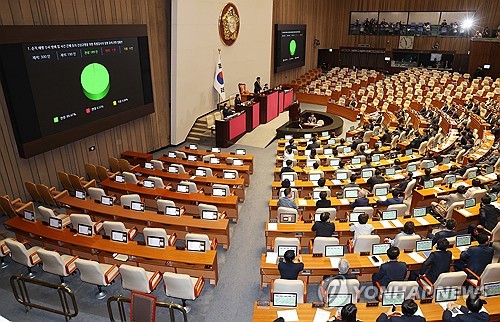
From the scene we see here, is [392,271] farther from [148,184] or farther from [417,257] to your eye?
[148,184]

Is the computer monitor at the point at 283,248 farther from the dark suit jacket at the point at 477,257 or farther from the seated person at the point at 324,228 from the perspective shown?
the dark suit jacket at the point at 477,257

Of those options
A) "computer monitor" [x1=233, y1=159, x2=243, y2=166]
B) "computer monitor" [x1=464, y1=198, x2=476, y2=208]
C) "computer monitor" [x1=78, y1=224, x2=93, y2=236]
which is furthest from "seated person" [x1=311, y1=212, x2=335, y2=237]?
"computer monitor" [x1=233, y1=159, x2=243, y2=166]

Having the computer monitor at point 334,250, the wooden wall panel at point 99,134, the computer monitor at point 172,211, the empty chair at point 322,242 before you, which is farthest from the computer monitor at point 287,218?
the wooden wall panel at point 99,134

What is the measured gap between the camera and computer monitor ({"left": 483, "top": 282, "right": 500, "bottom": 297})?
6134mm

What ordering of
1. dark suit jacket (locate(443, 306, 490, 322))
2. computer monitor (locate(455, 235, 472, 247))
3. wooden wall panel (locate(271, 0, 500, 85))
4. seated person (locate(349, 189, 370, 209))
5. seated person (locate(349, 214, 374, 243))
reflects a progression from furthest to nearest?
wooden wall panel (locate(271, 0, 500, 85)) < seated person (locate(349, 189, 370, 209)) < seated person (locate(349, 214, 374, 243)) < computer monitor (locate(455, 235, 472, 247)) < dark suit jacket (locate(443, 306, 490, 322))

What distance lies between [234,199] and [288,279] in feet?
12.2

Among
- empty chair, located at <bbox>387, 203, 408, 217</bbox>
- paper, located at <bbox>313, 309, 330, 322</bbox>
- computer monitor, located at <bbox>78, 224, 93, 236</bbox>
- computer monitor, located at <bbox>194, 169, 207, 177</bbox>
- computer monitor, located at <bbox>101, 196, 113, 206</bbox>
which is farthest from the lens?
computer monitor, located at <bbox>194, 169, 207, 177</bbox>

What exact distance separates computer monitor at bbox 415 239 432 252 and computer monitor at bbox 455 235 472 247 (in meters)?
0.61

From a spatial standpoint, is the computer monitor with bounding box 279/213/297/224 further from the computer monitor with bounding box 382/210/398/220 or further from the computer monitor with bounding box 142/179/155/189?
the computer monitor with bounding box 142/179/155/189

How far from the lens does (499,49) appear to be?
2798 centimetres

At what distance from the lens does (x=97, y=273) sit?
6961 millimetres

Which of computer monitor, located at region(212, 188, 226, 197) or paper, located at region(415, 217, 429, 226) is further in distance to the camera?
computer monitor, located at region(212, 188, 226, 197)

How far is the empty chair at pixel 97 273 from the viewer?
6.86m

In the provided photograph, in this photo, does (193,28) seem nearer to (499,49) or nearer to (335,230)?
(335,230)
